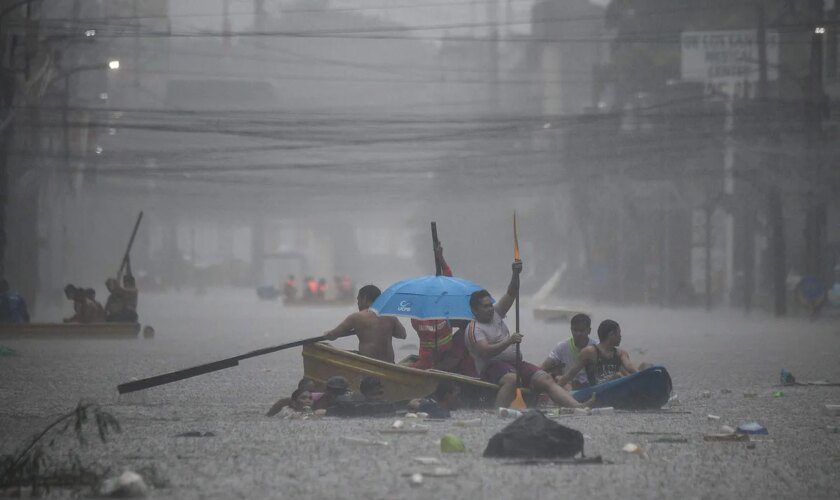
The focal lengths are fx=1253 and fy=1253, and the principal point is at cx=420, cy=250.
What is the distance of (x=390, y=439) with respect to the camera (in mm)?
10555

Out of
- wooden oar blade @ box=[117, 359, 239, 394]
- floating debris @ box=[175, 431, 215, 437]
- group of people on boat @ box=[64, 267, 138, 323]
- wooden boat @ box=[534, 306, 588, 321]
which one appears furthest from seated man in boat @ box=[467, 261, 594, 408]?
wooden boat @ box=[534, 306, 588, 321]

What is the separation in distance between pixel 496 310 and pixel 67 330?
16.2 metres

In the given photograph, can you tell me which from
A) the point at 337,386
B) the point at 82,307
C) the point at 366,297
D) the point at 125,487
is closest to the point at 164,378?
the point at 337,386

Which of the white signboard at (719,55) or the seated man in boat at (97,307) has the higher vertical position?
the white signboard at (719,55)

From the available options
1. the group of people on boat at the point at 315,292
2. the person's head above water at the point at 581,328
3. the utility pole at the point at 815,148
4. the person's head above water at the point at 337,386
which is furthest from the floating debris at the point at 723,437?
the group of people on boat at the point at 315,292

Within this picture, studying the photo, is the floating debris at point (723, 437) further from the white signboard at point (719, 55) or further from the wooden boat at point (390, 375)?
the white signboard at point (719, 55)

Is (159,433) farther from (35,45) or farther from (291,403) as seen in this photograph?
(35,45)

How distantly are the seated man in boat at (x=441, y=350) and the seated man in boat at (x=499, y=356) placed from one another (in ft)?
0.91

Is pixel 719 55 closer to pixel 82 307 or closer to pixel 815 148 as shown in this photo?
pixel 815 148

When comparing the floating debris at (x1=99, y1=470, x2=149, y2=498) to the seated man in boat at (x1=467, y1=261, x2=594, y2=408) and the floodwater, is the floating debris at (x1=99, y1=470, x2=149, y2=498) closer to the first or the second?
the floodwater

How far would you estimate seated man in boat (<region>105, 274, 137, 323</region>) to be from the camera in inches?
1136

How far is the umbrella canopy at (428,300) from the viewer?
13430 mm

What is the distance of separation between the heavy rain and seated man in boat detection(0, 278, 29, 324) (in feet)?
0.51

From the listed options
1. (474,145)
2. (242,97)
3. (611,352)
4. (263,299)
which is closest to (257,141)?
(242,97)
